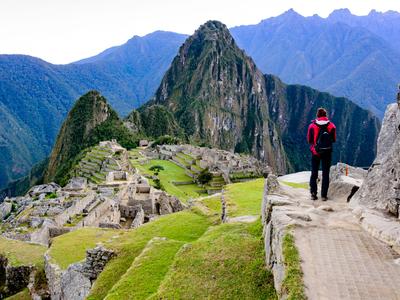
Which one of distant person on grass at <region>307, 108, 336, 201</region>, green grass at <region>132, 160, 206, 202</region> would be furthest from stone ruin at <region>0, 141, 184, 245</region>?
green grass at <region>132, 160, 206, 202</region>

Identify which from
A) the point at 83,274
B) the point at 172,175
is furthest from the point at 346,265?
the point at 172,175

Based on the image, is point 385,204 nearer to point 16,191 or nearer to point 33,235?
point 33,235

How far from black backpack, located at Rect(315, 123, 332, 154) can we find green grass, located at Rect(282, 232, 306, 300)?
4.07 m

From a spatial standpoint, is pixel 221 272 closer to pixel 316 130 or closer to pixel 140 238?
pixel 316 130

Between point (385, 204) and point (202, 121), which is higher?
point (385, 204)

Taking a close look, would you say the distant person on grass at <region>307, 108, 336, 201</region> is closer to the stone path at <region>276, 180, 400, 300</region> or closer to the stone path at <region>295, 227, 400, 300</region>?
the stone path at <region>276, 180, 400, 300</region>

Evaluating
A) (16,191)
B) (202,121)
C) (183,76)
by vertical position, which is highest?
(183,76)

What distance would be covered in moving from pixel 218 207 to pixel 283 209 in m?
8.33

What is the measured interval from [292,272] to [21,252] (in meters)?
12.6

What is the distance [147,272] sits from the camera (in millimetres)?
9391

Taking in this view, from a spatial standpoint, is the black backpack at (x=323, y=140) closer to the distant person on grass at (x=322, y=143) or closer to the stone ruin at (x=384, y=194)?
the distant person on grass at (x=322, y=143)

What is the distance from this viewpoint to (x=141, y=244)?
1176 cm

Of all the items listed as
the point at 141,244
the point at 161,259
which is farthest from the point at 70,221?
the point at 161,259

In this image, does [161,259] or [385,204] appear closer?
[385,204]
